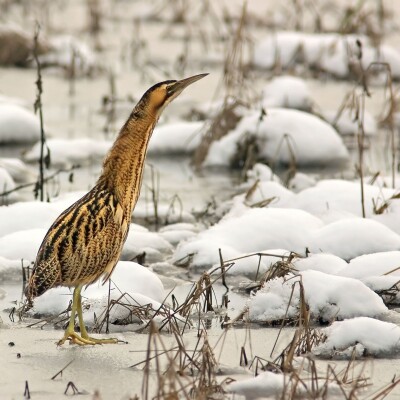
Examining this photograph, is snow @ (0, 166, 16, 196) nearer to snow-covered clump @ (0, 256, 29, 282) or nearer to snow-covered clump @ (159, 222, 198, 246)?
snow-covered clump @ (159, 222, 198, 246)

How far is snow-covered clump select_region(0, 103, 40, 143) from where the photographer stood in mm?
8594

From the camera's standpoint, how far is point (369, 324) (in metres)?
4.30

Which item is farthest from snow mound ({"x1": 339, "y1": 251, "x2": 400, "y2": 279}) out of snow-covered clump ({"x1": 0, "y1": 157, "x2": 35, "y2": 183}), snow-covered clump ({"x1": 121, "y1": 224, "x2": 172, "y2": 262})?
snow-covered clump ({"x1": 0, "y1": 157, "x2": 35, "y2": 183})

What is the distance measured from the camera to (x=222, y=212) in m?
6.68

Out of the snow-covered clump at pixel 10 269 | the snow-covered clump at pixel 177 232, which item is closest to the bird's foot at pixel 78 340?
the snow-covered clump at pixel 10 269

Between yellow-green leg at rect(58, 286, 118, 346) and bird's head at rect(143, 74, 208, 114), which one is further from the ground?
bird's head at rect(143, 74, 208, 114)

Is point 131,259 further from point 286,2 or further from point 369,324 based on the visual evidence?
point 286,2

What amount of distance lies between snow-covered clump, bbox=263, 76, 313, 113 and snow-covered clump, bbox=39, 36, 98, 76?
6.34 feet

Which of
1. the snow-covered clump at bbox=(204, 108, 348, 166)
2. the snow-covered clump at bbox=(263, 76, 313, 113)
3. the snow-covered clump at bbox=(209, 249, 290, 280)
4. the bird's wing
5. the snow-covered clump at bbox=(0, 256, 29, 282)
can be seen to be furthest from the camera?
the snow-covered clump at bbox=(263, 76, 313, 113)

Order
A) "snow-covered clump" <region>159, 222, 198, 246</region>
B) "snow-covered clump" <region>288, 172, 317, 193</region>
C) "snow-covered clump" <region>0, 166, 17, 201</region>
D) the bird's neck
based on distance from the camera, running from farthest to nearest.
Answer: "snow-covered clump" <region>288, 172, 317, 193</region>
"snow-covered clump" <region>0, 166, 17, 201</region>
"snow-covered clump" <region>159, 222, 198, 246</region>
the bird's neck

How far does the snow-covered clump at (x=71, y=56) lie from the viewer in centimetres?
1084

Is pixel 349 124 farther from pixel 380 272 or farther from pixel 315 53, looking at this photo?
pixel 380 272

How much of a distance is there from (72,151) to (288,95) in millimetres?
1980

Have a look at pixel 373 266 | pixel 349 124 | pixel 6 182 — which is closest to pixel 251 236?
pixel 373 266
